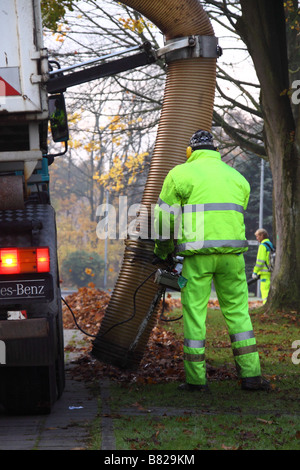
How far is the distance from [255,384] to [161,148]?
8.74 ft

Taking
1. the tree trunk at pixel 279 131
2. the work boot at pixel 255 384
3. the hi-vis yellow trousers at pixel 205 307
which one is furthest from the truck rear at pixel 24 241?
the tree trunk at pixel 279 131

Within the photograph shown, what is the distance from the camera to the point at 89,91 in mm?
17609

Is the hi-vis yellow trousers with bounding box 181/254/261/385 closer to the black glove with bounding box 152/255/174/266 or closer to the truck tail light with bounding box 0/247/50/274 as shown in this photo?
the black glove with bounding box 152/255/174/266

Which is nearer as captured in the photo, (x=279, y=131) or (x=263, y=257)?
(x=279, y=131)

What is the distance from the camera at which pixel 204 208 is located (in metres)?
6.16

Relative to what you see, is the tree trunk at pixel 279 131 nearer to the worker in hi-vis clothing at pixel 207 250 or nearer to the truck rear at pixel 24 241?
the worker in hi-vis clothing at pixel 207 250

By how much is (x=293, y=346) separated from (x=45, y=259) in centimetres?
508

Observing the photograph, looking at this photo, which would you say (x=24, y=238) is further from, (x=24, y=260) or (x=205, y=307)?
(x=205, y=307)

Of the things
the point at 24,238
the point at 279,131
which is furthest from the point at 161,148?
the point at 279,131

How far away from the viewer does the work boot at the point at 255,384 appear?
6.24 meters

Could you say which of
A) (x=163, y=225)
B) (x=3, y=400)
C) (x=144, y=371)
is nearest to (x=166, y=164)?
(x=163, y=225)

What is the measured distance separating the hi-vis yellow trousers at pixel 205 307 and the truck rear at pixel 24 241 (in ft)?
4.24

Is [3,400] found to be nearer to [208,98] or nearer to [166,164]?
[166,164]
